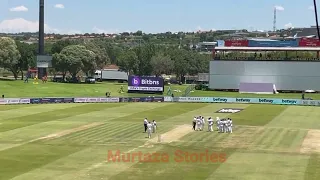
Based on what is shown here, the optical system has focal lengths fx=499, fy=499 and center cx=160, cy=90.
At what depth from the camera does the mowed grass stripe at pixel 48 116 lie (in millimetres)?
58656

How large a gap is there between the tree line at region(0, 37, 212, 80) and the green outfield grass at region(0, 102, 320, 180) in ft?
184

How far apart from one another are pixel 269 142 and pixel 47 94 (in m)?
66.5

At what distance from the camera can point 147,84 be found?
4124 inches

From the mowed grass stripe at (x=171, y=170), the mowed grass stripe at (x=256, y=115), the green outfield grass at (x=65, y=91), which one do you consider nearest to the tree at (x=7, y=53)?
the green outfield grass at (x=65, y=91)

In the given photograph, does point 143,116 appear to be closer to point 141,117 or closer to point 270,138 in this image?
point 141,117

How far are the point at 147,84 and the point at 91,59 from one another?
126 feet

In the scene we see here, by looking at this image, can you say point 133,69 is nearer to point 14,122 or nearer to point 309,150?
point 14,122

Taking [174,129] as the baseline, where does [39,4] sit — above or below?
above

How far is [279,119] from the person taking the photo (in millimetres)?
67812

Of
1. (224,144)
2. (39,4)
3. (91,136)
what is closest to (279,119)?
(224,144)

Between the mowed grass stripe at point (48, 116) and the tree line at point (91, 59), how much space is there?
165ft

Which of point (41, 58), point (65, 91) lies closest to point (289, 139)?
point (65, 91)

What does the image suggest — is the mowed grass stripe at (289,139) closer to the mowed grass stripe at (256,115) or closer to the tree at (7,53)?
the mowed grass stripe at (256,115)

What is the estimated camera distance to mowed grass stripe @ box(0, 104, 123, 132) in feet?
192
